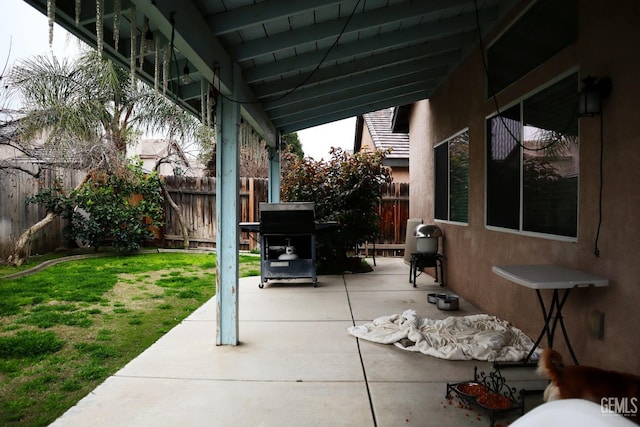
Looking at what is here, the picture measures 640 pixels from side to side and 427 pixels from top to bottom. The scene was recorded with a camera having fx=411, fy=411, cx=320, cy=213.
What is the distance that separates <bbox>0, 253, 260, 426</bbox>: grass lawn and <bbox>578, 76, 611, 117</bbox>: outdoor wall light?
391cm


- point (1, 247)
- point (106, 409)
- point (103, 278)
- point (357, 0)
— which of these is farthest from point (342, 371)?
point (1, 247)

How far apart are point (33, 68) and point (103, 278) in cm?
527

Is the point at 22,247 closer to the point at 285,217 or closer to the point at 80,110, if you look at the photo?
the point at 80,110

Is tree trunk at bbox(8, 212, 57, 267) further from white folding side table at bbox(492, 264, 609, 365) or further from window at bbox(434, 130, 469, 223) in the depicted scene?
white folding side table at bbox(492, 264, 609, 365)

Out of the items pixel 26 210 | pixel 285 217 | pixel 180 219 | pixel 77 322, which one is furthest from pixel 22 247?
pixel 285 217

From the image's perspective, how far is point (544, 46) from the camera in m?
3.56

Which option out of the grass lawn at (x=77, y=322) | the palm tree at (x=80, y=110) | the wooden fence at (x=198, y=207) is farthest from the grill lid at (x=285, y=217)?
the wooden fence at (x=198, y=207)

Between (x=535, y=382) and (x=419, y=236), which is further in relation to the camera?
(x=419, y=236)

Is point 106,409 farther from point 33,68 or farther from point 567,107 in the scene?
point 33,68

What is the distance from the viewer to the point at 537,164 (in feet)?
12.1

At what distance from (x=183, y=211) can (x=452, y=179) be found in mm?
7297

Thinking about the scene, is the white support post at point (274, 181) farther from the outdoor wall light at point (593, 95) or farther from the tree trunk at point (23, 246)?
the outdoor wall light at point (593, 95)

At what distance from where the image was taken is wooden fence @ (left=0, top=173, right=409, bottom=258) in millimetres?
7582

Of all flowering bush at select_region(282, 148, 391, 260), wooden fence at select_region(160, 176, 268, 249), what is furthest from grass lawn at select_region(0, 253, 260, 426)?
wooden fence at select_region(160, 176, 268, 249)
